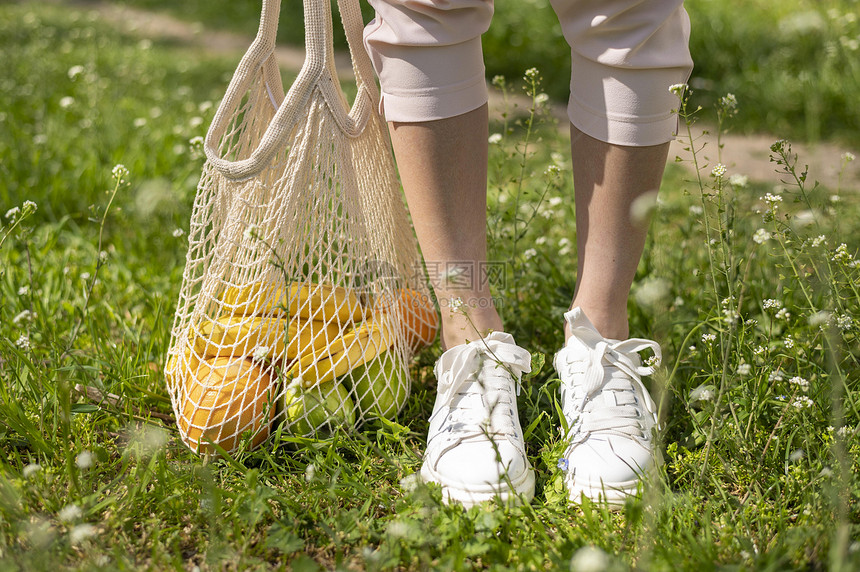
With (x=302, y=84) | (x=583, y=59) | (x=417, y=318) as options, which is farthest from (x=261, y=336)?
(x=583, y=59)

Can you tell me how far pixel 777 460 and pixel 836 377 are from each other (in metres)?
0.22

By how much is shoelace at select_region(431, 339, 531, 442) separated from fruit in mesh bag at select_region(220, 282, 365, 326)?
245 millimetres

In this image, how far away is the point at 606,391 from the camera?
54.2 inches

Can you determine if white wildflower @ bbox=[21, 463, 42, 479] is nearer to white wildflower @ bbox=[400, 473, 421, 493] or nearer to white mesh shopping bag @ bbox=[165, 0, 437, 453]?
white mesh shopping bag @ bbox=[165, 0, 437, 453]

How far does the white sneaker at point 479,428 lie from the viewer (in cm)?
124

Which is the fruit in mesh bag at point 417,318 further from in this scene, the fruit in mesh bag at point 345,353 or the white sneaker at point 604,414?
the white sneaker at point 604,414

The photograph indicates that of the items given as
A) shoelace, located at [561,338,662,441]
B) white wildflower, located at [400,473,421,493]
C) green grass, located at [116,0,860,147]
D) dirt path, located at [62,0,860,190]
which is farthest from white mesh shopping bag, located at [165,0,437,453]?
green grass, located at [116,0,860,147]

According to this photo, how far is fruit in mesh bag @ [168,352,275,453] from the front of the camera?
4.59 ft

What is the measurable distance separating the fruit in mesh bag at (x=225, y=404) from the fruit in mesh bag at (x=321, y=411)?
2.1 inches

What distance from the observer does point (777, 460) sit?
1.32 m

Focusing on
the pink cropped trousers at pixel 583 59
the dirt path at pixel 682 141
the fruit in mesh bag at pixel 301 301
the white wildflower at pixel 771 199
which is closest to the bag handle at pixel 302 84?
the pink cropped trousers at pixel 583 59

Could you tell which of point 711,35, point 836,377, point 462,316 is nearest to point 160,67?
point 711,35

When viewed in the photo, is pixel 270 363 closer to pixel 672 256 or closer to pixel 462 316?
pixel 462 316

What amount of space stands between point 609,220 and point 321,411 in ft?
2.25
